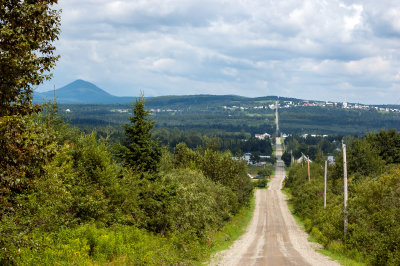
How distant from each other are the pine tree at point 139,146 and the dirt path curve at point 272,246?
951cm

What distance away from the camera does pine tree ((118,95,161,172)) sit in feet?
102

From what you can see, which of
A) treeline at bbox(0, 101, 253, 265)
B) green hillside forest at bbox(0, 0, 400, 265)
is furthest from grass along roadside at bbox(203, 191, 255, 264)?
treeline at bbox(0, 101, 253, 265)

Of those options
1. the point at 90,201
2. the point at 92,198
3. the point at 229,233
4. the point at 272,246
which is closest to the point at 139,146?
the point at 92,198

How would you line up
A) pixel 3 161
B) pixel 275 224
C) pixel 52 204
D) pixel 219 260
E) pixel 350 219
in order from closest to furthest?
pixel 3 161
pixel 52 204
pixel 219 260
pixel 350 219
pixel 275 224

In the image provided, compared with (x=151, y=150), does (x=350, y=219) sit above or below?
below

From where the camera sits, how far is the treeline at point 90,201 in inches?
383

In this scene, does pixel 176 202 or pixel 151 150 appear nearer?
pixel 176 202

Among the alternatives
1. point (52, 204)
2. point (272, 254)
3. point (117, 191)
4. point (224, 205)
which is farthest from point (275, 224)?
point (52, 204)

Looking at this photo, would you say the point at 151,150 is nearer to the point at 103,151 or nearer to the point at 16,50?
the point at 103,151

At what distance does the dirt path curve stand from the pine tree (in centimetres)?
951

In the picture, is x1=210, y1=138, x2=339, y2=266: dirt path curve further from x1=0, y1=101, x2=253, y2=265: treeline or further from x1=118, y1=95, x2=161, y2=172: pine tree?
x1=118, y1=95, x2=161, y2=172: pine tree

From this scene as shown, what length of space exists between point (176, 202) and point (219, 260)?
20.3 ft

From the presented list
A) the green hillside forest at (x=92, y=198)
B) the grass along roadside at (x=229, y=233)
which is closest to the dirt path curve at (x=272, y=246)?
the grass along roadside at (x=229, y=233)

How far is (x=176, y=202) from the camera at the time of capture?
28.3 m
